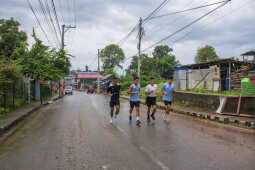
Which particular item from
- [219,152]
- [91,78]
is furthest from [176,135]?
[91,78]

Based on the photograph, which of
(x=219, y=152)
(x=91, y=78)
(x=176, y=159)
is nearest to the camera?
(x=176, y=159)

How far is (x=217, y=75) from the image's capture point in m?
17.2

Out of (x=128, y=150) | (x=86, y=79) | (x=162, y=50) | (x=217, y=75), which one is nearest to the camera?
(x=128, y=150)

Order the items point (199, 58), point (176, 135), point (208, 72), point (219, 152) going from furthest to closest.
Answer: point (199, 58)
point (208, 72)
point (176, 135)
point (219, 152)

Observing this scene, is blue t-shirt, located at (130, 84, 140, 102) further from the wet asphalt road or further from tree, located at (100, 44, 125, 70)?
tree, located at (100, 44, 125, 70)

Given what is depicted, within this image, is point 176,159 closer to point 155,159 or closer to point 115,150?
point 155,159

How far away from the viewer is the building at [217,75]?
1599 centimetres

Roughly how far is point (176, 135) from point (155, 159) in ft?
8.21

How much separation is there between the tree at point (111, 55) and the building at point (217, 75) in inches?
2442

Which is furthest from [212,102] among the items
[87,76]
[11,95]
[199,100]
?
[87,76]

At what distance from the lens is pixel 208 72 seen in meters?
17.8

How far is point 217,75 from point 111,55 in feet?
217

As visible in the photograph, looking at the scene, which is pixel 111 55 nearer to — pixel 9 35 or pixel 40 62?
pixel 9 35

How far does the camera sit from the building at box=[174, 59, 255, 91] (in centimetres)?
1599
